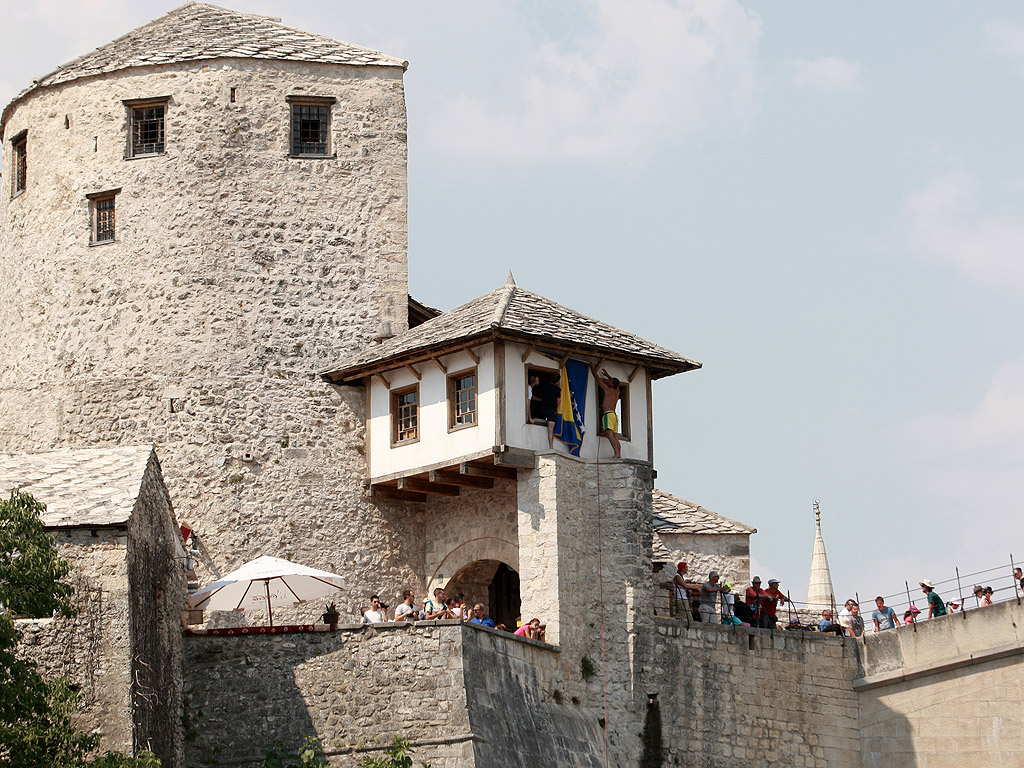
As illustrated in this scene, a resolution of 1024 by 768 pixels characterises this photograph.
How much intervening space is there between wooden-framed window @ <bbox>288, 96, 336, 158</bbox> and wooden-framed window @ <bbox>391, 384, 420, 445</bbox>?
566 cm

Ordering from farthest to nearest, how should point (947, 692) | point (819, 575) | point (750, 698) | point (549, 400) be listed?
point (819, 575) → point (750, 698) → point (549, 400) → point (947, 692)

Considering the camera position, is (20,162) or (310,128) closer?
(310,128)

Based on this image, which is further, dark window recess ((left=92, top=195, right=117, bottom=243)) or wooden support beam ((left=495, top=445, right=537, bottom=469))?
dark window recess ((left=92, top=195, right=117, bottom=243))

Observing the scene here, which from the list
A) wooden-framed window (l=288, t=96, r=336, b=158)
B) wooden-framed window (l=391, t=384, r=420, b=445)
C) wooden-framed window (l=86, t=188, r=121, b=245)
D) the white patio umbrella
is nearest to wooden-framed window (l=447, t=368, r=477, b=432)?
wooden-framed window (l=391, t=384, r=420, b=445)

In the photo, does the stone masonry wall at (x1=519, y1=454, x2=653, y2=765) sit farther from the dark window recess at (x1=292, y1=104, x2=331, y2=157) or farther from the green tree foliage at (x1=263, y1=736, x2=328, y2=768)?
the dark window recess at (x1=292, y1=104, x2=331, y2=157)

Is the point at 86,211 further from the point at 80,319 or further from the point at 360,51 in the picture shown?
the point at 360,51

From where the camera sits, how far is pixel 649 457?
115 feet

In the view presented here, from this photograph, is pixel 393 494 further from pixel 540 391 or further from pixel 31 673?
pixel 31 673

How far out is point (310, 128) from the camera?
1455 inches

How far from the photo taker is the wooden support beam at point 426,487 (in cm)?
3422

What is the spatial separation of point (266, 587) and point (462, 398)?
5.30 m

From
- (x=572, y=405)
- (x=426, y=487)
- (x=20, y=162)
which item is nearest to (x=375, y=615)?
(x=426, y=487)

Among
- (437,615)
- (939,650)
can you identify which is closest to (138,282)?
(437,615)

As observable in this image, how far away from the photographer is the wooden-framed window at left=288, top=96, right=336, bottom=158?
121ft
